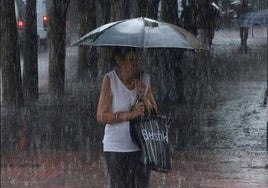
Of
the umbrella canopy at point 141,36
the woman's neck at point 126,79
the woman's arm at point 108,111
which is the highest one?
the umbrella canopy at point 141,36

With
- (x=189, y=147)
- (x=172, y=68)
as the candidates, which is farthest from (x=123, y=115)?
(x=172, y=68)

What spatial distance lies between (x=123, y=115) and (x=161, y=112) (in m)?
8.31

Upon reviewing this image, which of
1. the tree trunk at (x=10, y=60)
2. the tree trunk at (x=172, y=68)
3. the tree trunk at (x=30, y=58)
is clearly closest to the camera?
the tree trunk at (x=10, y=60)

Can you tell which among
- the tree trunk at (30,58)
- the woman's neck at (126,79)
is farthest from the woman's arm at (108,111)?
the tree trunk at (30,58)

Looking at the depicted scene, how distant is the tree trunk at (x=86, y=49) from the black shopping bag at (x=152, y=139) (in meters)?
13.3

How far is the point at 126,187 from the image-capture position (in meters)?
5.85

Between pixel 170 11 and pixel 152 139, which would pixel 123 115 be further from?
pixel 170 11

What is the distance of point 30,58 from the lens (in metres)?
16.1

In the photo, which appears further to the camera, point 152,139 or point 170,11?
point 170,11

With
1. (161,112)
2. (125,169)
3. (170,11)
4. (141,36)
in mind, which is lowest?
(161,112)

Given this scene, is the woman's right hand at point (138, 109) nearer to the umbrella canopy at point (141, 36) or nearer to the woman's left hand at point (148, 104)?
the woman's left hand at point (148, 104)

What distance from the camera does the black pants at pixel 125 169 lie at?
18.9 feet

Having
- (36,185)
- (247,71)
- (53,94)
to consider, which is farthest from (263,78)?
(36,185)

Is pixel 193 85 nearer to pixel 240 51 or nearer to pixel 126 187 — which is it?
pixel 240 51
